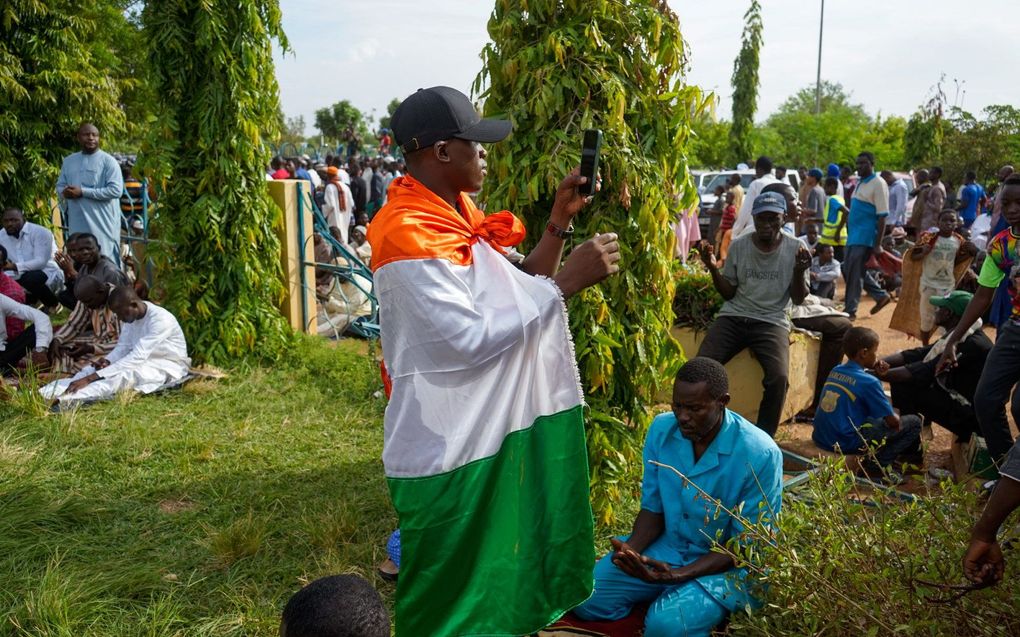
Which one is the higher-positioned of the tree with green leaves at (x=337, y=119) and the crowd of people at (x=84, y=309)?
the tree with green leaves at (x=337, y=119)

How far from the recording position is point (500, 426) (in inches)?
96.8

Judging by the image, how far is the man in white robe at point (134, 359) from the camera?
250 inches

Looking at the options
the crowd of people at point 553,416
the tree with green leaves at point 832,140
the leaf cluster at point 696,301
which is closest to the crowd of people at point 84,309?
the crowd of people at point 553,416

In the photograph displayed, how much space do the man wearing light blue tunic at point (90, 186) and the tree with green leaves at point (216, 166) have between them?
5.61 feet

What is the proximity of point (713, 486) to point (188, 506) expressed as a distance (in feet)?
9.91

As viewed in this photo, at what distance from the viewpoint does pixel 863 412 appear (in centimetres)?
527

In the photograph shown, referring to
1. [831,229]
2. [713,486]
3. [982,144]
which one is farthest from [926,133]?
[713,486]

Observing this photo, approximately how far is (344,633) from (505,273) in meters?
1.08

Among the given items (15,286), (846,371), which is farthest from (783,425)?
(15,286)

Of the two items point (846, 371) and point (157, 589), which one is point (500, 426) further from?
point (846, 371)

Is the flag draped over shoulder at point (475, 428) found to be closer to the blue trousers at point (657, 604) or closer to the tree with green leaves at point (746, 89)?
the blue trousers at point (657, 604)

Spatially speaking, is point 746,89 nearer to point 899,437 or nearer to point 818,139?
point 818,139

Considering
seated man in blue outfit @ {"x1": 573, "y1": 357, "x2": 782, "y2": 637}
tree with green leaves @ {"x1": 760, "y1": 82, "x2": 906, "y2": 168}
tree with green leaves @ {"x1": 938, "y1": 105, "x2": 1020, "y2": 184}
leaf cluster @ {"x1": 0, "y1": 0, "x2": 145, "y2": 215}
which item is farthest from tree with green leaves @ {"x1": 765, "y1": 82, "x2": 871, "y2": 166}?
seated man in blue outfit @ {"x1": 573, "y1": 357, "x2": 782, "y2": 637}

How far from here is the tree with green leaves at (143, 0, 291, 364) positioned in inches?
271
